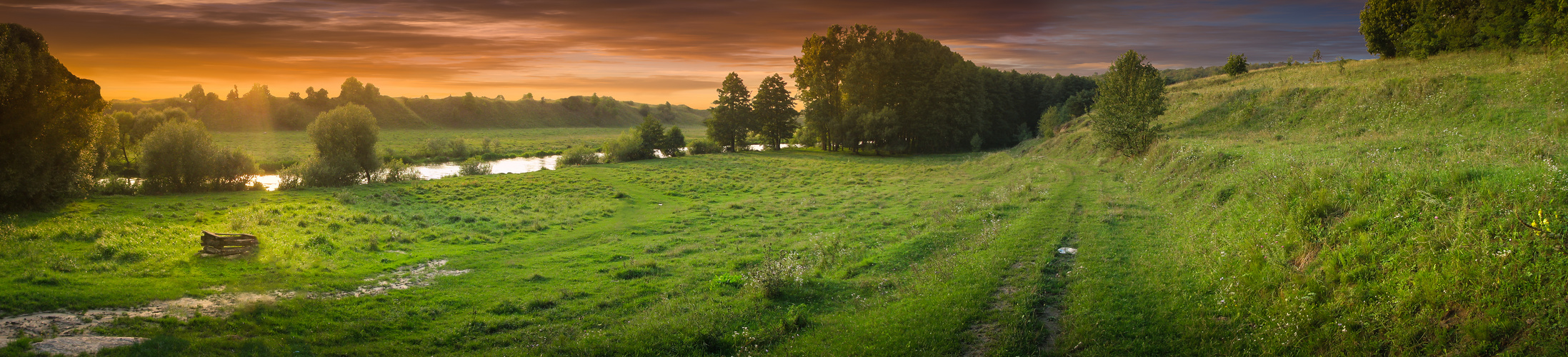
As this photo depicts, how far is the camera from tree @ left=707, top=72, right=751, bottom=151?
7706 centimetres

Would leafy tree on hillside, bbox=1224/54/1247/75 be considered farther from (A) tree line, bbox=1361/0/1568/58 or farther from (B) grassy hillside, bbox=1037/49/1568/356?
(B) grassy hillside, bbox=1037/49/1568/356

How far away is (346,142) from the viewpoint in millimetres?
39688

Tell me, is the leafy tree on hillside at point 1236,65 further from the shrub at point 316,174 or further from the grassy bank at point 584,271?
the shrub at point 316,174

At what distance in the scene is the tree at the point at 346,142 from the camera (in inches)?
1526

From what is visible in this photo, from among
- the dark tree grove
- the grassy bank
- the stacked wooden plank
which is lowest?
the grassy bank

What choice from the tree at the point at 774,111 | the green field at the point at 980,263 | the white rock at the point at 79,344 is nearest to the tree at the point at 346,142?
the green field at the point at 980,263

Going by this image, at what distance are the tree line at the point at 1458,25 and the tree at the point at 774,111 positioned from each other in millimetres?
58241

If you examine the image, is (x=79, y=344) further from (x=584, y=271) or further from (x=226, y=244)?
(x=584, y=271)

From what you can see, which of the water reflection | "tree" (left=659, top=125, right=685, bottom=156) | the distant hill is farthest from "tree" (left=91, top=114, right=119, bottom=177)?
the distant hill

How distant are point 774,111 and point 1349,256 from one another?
234 feet

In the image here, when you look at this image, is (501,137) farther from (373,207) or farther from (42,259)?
(42,259)

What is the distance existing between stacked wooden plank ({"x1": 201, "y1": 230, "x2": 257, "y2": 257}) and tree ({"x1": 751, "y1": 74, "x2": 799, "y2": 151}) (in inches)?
2532

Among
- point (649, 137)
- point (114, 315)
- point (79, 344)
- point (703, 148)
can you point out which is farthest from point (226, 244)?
point (703, 148)

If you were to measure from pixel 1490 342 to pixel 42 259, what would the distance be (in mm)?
26024
